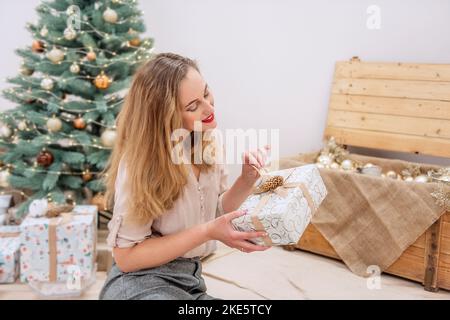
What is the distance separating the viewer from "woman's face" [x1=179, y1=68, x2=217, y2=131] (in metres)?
1.10

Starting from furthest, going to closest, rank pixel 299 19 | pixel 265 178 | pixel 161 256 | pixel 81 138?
pixel 299 19, pixel 81 138, pixel 265 178, pixel 161 256

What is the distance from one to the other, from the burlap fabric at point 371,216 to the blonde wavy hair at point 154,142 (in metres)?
1.25

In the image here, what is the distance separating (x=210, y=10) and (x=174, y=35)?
0.30 meters

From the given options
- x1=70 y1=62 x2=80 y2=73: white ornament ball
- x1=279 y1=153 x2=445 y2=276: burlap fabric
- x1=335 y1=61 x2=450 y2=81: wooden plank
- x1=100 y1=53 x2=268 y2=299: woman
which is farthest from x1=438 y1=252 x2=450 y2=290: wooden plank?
x1=70 y1=62 x2=80 y2=73: white ornament ball

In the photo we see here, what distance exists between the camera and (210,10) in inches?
120

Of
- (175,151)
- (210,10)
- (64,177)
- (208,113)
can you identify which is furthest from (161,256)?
(210,10)

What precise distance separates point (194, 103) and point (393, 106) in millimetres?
1677

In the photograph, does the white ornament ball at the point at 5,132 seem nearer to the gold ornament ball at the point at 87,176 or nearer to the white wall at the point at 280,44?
the gold ornament ball at the point at 87,176

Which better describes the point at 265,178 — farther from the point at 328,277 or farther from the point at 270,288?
the point at 328,277

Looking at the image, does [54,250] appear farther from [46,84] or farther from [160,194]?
[160,194]

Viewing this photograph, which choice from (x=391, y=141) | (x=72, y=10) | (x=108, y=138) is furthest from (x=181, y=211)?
(x=391, y=141)

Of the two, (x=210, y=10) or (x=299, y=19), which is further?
(x=210, y=10)

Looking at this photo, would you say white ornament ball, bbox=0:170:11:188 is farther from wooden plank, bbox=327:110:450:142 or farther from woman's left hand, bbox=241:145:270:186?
wooden plank, bbox=327:110:450:142

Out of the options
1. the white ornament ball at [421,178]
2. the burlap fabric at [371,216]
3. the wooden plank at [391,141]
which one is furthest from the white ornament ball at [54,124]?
the white ornament ball at [421,178]
